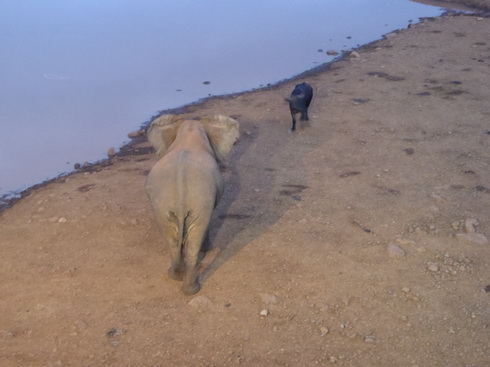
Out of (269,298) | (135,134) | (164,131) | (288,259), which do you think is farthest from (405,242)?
(135,134)

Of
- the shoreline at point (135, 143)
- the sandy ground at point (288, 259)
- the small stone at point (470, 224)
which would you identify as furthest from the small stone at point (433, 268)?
the shoreline at point (135, 143)

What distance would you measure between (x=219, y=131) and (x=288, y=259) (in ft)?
5.19

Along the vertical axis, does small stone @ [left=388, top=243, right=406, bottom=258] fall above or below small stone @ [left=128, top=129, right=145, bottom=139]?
above

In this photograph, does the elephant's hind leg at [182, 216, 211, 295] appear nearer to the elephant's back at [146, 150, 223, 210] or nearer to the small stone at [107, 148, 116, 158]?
the elephant's back at [146, 150, 223, 210]

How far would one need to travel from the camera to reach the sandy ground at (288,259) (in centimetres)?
507

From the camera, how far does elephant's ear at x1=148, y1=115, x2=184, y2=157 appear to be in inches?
256

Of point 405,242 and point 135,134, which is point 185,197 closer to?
point 405,242

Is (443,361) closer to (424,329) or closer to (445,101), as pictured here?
(424,329)

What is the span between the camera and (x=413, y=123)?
31.2 feet

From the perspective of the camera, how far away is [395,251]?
20.2 ft

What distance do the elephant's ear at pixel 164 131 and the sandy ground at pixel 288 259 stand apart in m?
1.01

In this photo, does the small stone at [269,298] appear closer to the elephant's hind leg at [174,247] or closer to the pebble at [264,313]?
the pebble at [264,313]

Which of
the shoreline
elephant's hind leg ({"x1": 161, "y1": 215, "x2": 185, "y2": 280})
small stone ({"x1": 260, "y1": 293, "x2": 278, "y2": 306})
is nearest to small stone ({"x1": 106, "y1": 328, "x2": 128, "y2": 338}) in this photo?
elephant's hind leg ({"x1": 161, "y1": 215, "x2": 185, "y2": 280})

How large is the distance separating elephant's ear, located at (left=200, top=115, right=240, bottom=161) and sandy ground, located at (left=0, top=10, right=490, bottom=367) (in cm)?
95
